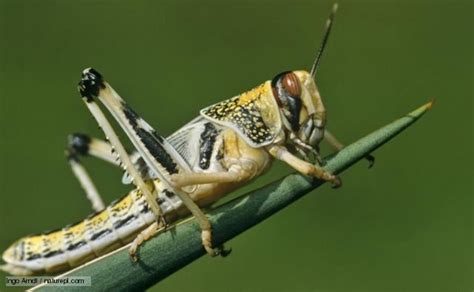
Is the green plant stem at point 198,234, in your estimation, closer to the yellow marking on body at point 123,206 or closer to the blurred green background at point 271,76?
the yellow marking on body at point 123,206

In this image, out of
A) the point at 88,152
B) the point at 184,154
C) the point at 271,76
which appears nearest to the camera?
the point at 184,154

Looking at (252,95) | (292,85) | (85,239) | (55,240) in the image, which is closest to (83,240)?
(85,239)

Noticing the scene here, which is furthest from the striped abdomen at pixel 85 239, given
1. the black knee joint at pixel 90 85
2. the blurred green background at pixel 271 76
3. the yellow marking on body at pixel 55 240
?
the blurred green background at pixel 271 76

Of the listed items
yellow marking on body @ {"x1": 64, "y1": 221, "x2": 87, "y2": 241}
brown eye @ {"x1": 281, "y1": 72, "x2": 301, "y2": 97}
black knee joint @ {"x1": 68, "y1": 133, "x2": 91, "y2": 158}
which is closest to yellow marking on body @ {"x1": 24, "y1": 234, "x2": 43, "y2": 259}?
yellow marking on body @ {"x1": 64, "y1": 221, "x2": 87, "y2": 241}

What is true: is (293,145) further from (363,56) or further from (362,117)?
(363,56)

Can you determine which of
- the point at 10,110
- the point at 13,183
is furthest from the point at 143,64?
the point at 13,183

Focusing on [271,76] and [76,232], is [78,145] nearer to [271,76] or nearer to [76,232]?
[76,232]
